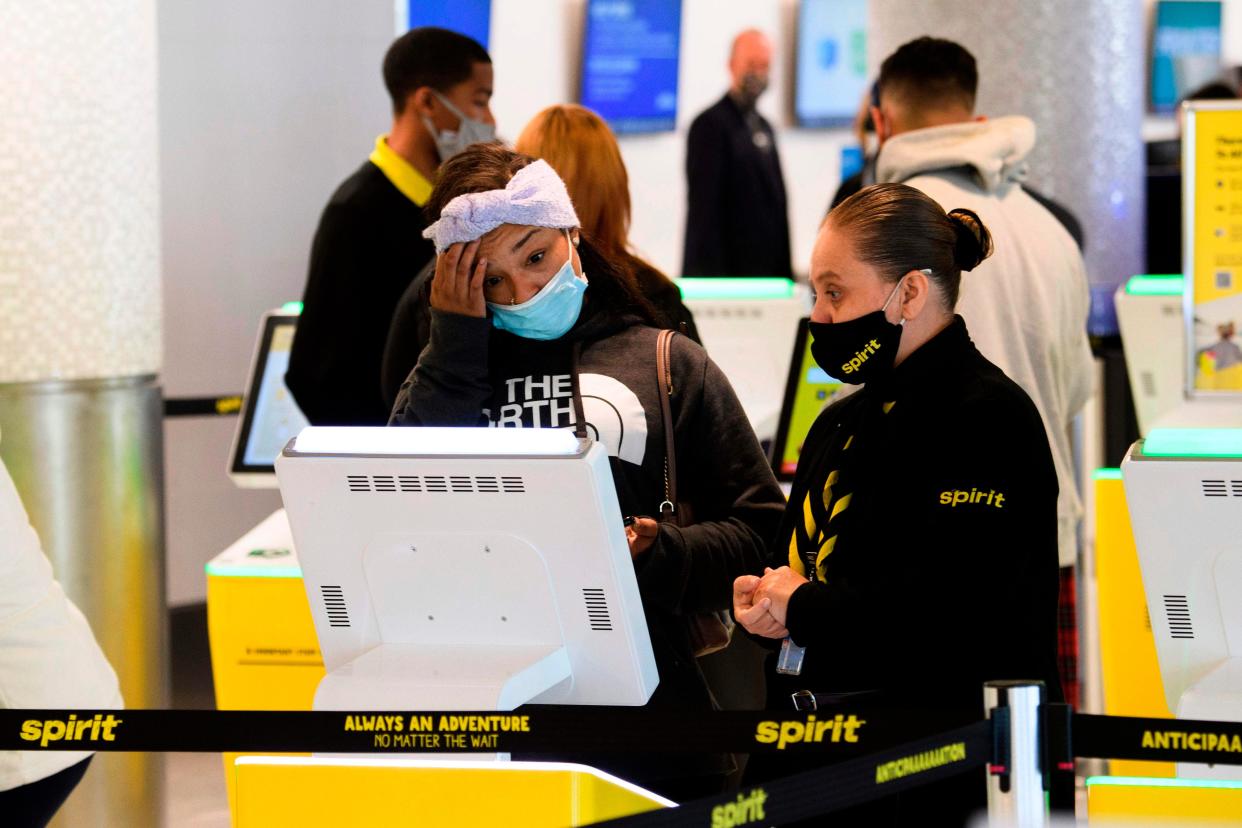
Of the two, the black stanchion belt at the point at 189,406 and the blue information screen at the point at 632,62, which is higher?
the blue information screen at the point at 632,62

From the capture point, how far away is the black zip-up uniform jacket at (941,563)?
79.9 inches

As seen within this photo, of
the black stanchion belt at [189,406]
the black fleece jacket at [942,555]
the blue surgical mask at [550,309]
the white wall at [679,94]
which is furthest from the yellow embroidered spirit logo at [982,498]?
the white wall at [679,94]

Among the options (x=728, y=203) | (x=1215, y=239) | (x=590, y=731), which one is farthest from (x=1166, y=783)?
(x=728, y=203)

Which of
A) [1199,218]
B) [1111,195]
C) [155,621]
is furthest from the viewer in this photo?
[1111,195]

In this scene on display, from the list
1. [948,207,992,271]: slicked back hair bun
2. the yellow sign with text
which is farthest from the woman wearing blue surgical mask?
A: the yellow sign with text

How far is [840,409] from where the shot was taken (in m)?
2.27

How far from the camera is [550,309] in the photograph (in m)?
2.41

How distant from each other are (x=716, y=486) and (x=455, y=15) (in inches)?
241

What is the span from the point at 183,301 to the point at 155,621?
209 cm

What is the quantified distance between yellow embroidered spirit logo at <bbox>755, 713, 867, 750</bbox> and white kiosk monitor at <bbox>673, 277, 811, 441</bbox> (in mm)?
2189

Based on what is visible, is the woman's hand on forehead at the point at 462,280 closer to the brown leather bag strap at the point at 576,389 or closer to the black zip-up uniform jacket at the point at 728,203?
the brown leather bag strap at the point at 576,389

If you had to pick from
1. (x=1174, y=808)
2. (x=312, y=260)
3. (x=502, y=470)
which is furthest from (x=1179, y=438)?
(x=312, y=260)

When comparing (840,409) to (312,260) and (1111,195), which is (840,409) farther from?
(1111,195)

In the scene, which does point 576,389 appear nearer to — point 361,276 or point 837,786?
point 837,786
